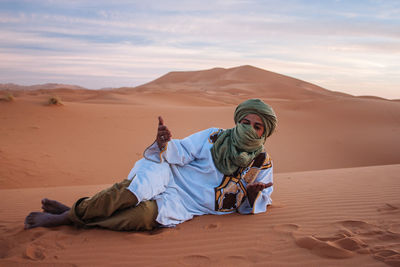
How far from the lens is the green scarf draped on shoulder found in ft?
11.2

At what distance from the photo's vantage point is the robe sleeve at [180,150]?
3.35 meters

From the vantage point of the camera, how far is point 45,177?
7484 mm

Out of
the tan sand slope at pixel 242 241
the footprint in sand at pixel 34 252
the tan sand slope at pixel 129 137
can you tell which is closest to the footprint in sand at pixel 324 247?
the tan sand slope at pixel 242 241

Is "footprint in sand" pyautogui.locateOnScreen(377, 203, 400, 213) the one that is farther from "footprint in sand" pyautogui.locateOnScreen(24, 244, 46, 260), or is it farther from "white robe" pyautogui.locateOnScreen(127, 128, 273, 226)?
"footprint in sand" pyautogui.locateOnScreen(24, 244, 46, 260)

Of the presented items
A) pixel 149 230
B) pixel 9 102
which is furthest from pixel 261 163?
pixel 9 102

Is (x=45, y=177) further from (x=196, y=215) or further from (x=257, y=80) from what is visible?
(x=257, y=80)

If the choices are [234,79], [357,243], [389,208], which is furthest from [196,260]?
[234,79]

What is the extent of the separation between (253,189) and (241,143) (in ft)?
1.65

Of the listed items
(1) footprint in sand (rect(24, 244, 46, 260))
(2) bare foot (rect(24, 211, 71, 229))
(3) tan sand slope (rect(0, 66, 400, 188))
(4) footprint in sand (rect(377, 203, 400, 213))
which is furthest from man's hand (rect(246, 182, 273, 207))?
(3) tan sand slope (rect(0, 66, 400, 188))

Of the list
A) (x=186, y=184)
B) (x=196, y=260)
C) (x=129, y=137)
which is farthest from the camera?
(x=129, y=137)

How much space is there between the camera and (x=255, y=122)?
3.56 meters

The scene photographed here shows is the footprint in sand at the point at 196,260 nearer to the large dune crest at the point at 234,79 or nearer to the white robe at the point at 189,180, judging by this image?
the white robe at the point at 189,180

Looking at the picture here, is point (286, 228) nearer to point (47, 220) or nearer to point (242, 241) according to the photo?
point (242, 241)

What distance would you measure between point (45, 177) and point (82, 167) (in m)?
1.06
